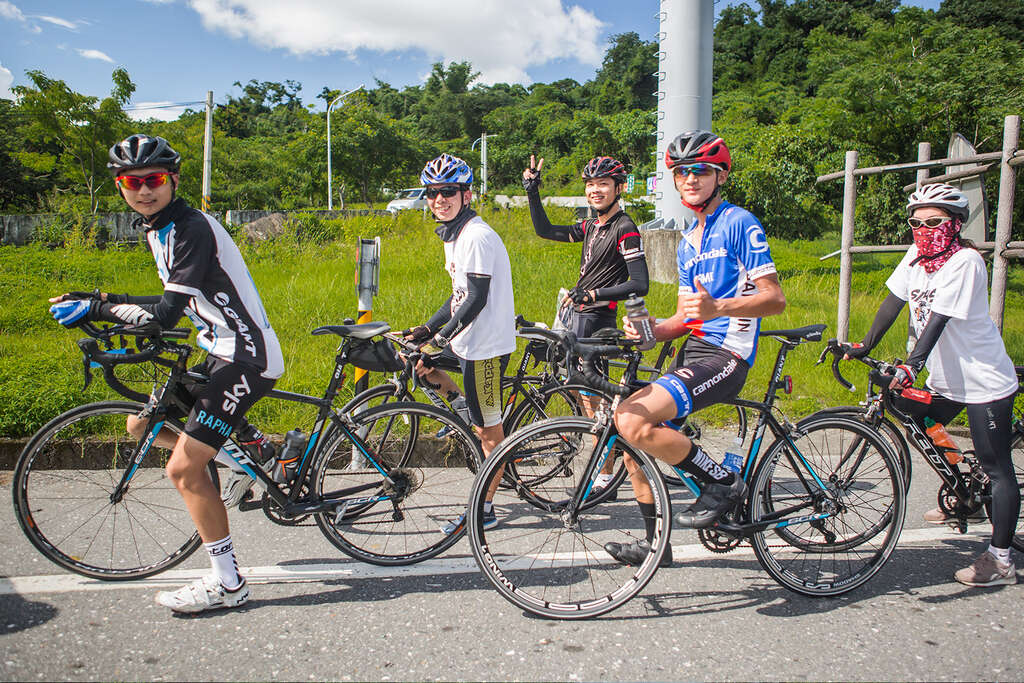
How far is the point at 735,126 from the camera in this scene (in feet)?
148

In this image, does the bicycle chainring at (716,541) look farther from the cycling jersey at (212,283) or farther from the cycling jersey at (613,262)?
the cycling jersey at (212,283)

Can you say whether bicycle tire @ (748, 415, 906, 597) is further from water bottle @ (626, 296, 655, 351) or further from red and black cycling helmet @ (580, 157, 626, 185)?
red and black cycling helmet @ (580, 157, 626, 185)

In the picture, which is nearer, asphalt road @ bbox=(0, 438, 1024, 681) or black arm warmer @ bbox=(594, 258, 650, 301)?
asphalt road @ bbox=(0, 438, 1024, 681)

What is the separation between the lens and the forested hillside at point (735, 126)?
Answer: 23.4 m

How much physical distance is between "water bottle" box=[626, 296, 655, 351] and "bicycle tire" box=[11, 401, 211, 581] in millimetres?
2202

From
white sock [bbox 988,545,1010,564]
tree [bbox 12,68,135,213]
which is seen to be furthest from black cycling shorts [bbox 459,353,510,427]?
tree [bbox 12,68,135,213]

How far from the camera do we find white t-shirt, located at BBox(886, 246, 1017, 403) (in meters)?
3.58

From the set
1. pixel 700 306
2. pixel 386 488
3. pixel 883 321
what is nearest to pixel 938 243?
pixel 883 321

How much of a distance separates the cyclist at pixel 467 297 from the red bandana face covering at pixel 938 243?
89.6 inches

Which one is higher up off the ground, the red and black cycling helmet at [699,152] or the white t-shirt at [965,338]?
the red and black cycling helmet at [699,152]

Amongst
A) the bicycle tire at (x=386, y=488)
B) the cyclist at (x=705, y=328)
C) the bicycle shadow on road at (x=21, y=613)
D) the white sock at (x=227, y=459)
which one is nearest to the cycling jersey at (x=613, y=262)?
the cyclist at (x=705, y=328)

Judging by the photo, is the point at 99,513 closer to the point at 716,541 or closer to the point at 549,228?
the point at 716,541

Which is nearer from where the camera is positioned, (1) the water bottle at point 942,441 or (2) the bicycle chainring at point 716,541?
(2) the bicycle chainring at point 716,541

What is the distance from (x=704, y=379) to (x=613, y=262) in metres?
1.84
